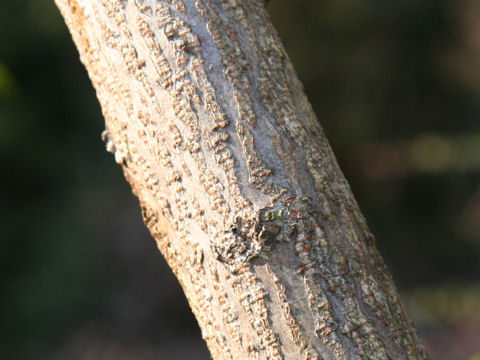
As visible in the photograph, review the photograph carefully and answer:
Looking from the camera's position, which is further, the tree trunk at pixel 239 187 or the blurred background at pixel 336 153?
the blurred background at pixel 336 153

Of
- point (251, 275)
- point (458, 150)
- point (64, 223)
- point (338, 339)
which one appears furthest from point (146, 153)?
point (458, 150)

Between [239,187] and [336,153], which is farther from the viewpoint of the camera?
[336,153]

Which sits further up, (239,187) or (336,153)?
(239,187)

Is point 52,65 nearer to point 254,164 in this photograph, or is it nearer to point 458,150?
point 458,150

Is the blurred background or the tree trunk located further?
the blurred background
